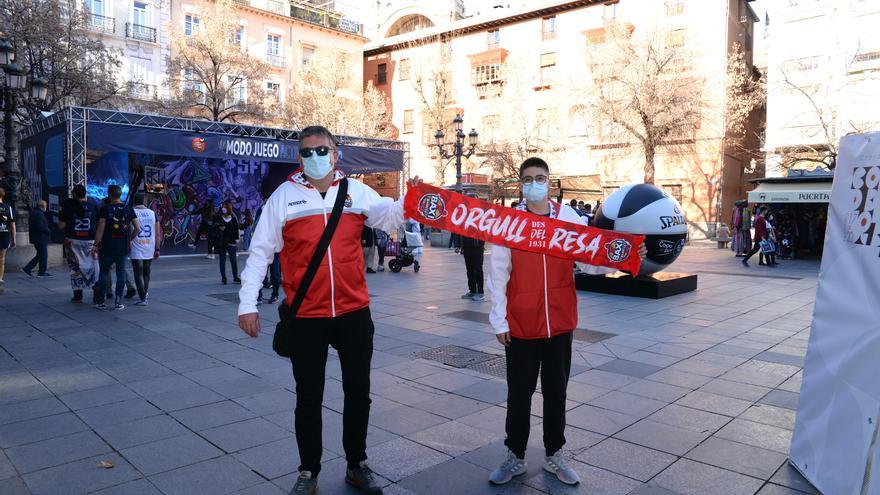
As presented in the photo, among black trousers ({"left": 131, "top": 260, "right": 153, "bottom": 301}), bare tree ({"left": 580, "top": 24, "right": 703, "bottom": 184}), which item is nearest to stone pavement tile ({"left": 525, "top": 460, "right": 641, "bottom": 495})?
black trousers ({"left": 131, "top": 260, "right": 153, "bottom": 301})

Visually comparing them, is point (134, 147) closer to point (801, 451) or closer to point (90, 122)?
point (90, 122)

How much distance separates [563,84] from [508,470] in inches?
1382

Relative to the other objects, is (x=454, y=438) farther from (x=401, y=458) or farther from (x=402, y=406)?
(x=402, y=406)

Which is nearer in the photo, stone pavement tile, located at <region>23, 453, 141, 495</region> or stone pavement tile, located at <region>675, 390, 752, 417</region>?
stone pavement tile, located at <region>23, 453, 141, 495</region>

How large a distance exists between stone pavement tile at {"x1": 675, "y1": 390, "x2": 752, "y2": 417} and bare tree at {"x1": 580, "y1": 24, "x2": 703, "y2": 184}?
24.7 meters

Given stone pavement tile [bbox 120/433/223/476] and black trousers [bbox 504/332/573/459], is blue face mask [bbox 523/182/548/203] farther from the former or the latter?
stone pavement tile [bbox 120/433/223/476]

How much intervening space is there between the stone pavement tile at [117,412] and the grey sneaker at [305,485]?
1.85 metres

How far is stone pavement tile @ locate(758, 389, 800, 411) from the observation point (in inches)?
185

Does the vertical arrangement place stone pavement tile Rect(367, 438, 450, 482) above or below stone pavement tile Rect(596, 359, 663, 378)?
below

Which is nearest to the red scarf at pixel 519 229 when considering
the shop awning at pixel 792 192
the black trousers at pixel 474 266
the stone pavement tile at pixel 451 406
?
the stone pavement tile at pixel 451 406

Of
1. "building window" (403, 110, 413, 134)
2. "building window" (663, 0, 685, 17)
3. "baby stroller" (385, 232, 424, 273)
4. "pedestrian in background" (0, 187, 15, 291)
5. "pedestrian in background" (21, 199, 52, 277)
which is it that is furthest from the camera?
"building window" (403, 110, 413, 134)

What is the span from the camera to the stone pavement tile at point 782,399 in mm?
4695

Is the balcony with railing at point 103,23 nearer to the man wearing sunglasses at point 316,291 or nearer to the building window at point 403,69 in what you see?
the building window at point 403,69

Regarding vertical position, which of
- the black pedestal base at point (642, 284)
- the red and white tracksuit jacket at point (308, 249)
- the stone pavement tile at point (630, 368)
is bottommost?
the stone pavement tile at point (630, 368)
